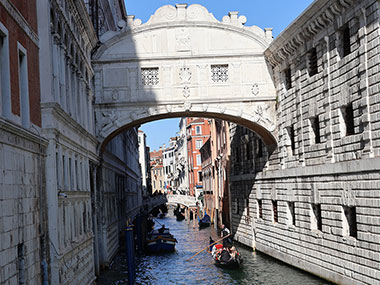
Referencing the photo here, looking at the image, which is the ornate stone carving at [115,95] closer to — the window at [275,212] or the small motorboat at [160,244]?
the window at [275,212]

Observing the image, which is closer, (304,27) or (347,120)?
(347,120)

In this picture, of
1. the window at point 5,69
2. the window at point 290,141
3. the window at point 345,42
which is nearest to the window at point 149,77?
the window at point 290,141

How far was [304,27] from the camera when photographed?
15.9 m

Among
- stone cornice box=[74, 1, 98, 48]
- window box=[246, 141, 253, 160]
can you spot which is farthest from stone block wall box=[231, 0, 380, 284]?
stone cornice box=[74, 1, 98, 48]

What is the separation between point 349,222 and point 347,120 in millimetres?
2427

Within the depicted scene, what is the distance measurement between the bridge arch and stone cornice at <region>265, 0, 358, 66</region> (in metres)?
1.12

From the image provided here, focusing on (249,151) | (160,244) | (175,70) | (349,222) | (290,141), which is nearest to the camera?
(349,222)

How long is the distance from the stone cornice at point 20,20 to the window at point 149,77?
8508 mm

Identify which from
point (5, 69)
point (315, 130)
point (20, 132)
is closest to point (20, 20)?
point (5, 69)

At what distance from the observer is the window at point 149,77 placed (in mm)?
19266

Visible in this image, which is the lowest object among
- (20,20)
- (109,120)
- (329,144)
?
(329,144)

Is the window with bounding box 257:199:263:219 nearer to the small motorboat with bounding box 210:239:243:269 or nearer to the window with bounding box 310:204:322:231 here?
the small motorboat with bounding box 210:239:243:269

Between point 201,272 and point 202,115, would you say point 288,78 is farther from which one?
point 201,272

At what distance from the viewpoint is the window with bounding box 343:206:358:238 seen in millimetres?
13743
